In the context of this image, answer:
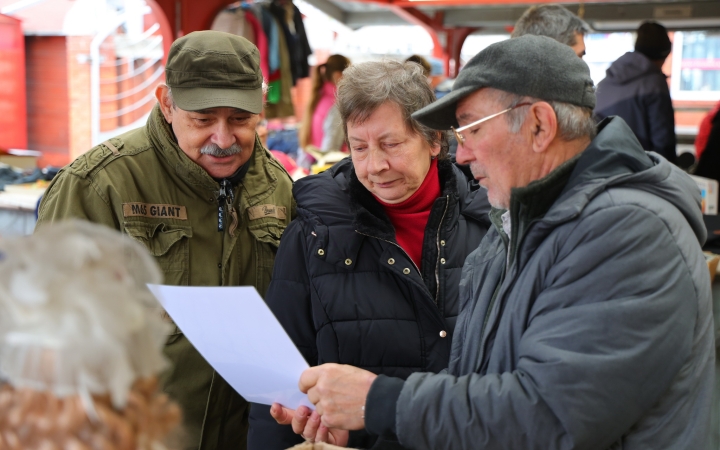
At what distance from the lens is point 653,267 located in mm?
1216

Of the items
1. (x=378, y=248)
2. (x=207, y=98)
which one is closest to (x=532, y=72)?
(x=378, y=248)

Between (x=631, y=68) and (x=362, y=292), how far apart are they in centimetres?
374

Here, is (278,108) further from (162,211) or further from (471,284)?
(471,284)

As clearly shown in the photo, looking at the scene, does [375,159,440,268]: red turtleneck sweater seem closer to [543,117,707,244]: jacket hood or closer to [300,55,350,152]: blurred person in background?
[543,117,707,244]: jacket hood

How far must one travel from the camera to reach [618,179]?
1312 millimetres

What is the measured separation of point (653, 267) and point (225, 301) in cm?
77

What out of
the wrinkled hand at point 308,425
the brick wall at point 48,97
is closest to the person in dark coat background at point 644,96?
the wrinkled hand at point 308,425

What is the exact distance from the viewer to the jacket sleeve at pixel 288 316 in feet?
6.16

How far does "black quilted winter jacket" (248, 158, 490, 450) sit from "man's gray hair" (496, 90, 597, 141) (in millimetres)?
577

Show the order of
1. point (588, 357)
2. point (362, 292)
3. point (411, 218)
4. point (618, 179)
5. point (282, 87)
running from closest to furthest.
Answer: point (588, 357) < point (618, 179) < point (362, 292) < point (411, 218) < point (282, 87)

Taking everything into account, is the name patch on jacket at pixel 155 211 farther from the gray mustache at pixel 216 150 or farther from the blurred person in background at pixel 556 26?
the blurred person in background at pixel 556 26

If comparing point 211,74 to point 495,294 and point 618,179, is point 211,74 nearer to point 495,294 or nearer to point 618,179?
point 495,294

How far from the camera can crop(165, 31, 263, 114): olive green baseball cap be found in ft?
6.72

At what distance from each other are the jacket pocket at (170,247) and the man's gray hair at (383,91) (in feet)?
1.98
